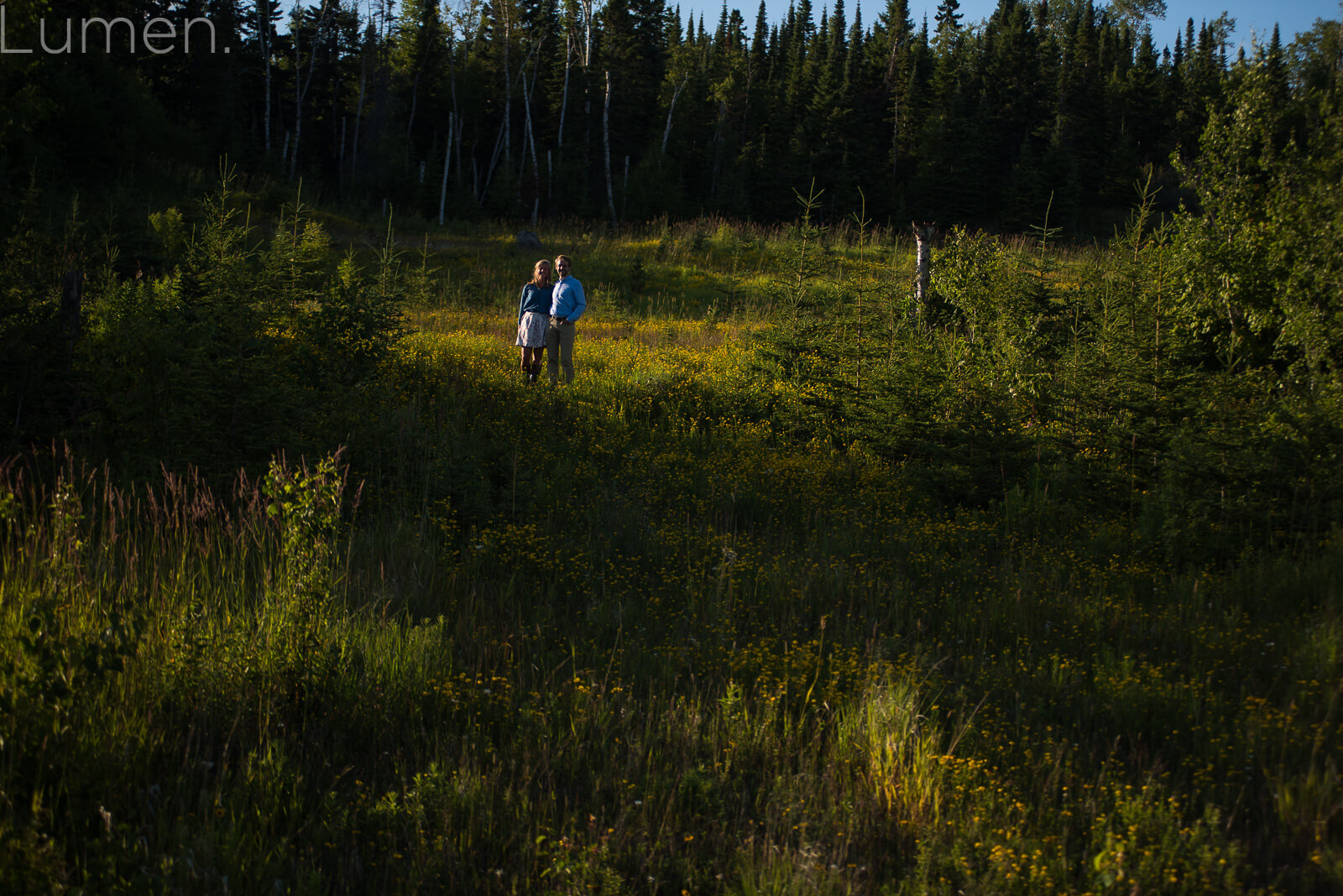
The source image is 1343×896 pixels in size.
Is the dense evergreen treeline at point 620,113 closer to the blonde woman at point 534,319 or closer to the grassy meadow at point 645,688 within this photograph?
the blonde woman at point 534,319

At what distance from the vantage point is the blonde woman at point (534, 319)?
34.4 ft

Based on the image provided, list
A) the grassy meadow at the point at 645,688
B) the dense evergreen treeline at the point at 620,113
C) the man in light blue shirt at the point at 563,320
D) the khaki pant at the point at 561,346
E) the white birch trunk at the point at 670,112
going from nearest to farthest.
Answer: the grassy meadow at the point at 645,688 < the man in light blue shirt at the point at 563,320 < the khaki pant at the point at 561,346 < the dense evergreen treeline at the point at 620,113 < the white birch trunk at the point at 670,112

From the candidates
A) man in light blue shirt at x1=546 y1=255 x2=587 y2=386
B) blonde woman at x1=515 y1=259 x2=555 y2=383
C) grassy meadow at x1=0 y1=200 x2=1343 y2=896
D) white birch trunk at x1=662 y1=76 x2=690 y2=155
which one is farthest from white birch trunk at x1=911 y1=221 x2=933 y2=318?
white birch trunk at x1=662 y1=76 x2=690 y2=155

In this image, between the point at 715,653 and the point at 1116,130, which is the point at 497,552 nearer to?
the point at 715,653

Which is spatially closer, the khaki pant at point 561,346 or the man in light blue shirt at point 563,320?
the man in light blue shirt at point 563,320

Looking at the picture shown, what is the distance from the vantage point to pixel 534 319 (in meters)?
10.5

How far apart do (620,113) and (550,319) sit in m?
36.8

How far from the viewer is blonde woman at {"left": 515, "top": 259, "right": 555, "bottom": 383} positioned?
1048 cm

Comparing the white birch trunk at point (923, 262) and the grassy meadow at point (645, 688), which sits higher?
the white birch trunk at point (923, 262)

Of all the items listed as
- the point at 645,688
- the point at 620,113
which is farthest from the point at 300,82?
the point at 645,688

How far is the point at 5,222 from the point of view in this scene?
346 inches

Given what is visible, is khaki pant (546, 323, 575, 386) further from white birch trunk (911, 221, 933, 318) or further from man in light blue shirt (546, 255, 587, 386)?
white birch trunk (911, 221, 933, 318)

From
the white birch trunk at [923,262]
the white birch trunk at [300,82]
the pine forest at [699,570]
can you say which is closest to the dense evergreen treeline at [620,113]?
the white birch trunk at [300,82]

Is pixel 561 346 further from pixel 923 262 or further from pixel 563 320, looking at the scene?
pixel 923 262
